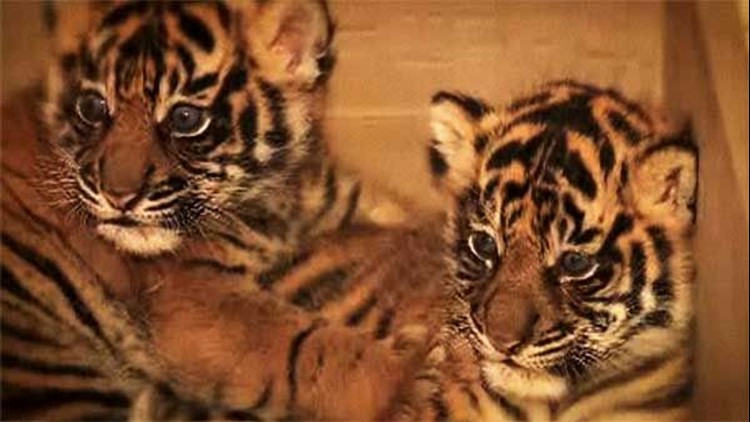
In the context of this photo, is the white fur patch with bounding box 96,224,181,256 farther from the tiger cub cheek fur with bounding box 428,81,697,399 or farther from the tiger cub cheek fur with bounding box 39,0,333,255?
the tiger cub cheek fur with bounding box 428,81,697,399

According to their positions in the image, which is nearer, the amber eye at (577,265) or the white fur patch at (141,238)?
the amber eye at (577,265)

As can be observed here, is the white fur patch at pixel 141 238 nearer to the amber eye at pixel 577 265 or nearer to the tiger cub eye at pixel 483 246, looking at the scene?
the tiger cub eye at pixel 483 246

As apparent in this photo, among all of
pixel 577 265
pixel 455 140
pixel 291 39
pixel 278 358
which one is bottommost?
pixel 278 358

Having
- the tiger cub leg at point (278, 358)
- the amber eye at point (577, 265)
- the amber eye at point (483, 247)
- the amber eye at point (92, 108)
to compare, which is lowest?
the tiger cub leg at point (278, 358)

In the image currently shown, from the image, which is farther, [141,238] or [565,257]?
[141,238]

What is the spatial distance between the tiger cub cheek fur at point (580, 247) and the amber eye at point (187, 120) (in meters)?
0.34

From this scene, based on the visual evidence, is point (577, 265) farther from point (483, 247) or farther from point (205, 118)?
point (205, 118)

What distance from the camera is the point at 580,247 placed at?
4.19 ft

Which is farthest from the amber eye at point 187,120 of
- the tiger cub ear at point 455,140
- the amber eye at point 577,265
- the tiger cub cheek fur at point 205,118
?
the amber eye at point 577,265

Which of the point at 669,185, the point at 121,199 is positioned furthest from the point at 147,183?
the point at 669,185

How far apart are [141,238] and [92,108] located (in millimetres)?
164

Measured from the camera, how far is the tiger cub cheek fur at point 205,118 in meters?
1.36

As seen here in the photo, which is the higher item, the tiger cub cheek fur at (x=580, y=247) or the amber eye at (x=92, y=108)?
the amber eye at (x=92, y=108)

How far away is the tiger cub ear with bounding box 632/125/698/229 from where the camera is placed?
1.27 meters
